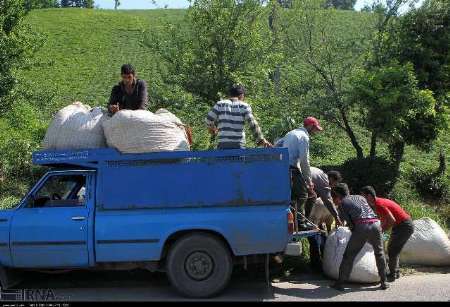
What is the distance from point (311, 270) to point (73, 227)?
12.1 feet

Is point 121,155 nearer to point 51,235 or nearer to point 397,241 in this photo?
point 51,235

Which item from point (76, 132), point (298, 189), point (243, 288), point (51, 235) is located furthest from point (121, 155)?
point (298, 189)

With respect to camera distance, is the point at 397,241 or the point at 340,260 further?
the point at 397,241

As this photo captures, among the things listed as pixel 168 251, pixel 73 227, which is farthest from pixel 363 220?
pixel 73 227

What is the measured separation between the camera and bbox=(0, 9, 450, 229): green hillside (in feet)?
46.0

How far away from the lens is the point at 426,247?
27.9ft

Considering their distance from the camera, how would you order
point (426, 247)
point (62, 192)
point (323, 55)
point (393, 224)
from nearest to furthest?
point (62, 192) < point (393, 224) < point (426, 247) < point (323, 55)

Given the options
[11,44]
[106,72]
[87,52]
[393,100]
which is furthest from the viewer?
[87,52]

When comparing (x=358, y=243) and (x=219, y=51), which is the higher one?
(x=219, y=51)

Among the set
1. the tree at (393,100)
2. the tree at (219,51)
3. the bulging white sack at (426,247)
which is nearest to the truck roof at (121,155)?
the bulging white sack at (426,247)

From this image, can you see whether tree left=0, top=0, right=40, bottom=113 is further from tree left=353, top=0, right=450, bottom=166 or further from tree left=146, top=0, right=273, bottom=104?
tree left=353, top=0, right=450, bottom=166

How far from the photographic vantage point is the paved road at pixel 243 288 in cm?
711

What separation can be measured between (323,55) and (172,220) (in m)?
9.66

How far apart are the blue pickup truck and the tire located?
13 millimetres
